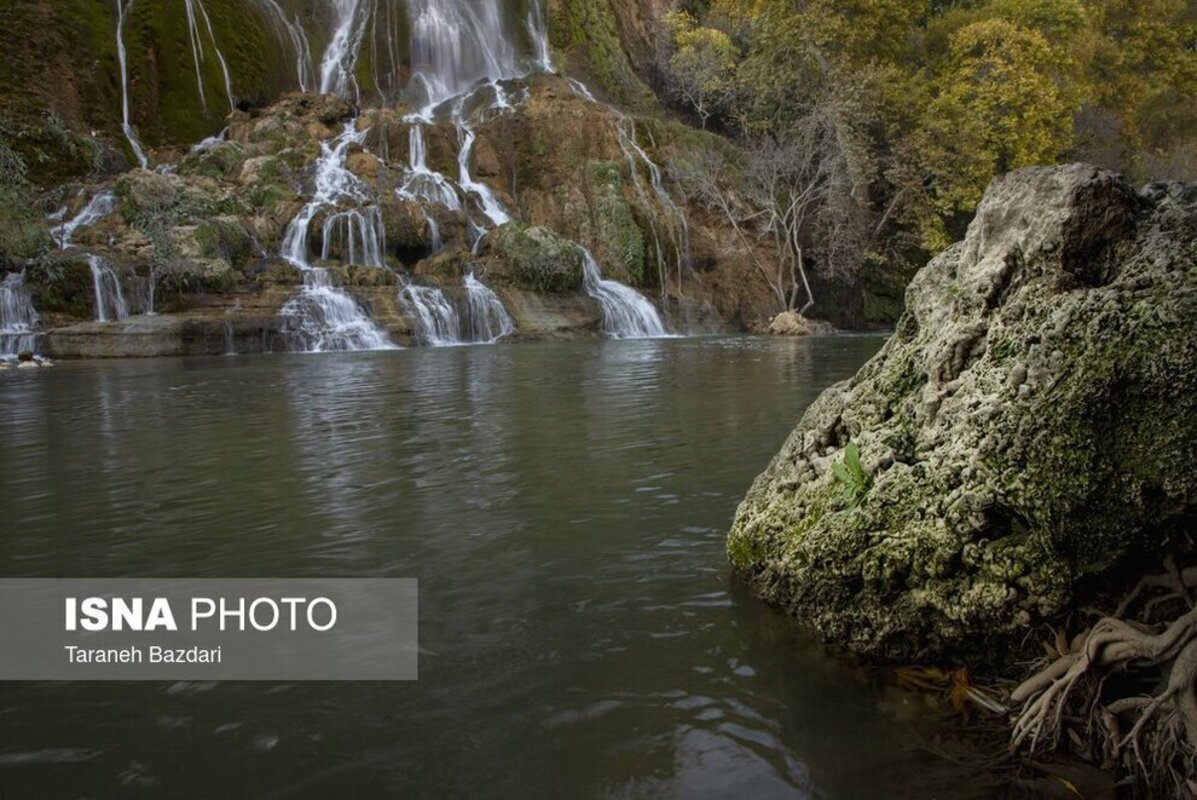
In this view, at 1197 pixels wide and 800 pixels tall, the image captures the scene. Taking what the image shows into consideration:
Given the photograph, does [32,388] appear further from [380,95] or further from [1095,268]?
[380,95]

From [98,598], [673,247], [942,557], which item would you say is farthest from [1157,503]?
[673,247]

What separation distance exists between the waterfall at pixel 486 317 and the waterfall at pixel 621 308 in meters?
3.61

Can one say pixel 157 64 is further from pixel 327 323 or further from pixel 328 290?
pixel 327 323

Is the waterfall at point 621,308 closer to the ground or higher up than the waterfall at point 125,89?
closer to the ground

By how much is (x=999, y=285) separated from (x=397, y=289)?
20.8 metres

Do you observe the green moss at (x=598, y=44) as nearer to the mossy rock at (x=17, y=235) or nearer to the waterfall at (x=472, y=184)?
the waterfall at (x=472, y=184)

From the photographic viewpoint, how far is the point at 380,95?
35562 millimetres

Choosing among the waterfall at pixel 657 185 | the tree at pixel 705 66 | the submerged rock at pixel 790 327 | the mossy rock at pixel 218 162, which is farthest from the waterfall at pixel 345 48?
the submerged rock at pixel 790 327

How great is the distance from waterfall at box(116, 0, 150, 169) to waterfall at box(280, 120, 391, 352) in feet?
23.5

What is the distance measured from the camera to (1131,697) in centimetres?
207

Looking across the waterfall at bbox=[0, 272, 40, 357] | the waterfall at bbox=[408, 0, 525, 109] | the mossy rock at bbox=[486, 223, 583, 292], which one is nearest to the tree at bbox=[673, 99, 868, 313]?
the mossy rock at bbox=[486, 223, 583, 292]

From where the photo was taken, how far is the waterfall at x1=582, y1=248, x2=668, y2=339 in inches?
1030

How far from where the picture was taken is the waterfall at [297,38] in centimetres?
3425

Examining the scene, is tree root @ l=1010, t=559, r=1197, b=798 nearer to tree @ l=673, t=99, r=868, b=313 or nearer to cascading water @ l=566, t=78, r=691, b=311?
cascading water @ l=566, t=78, r=691, b=311
